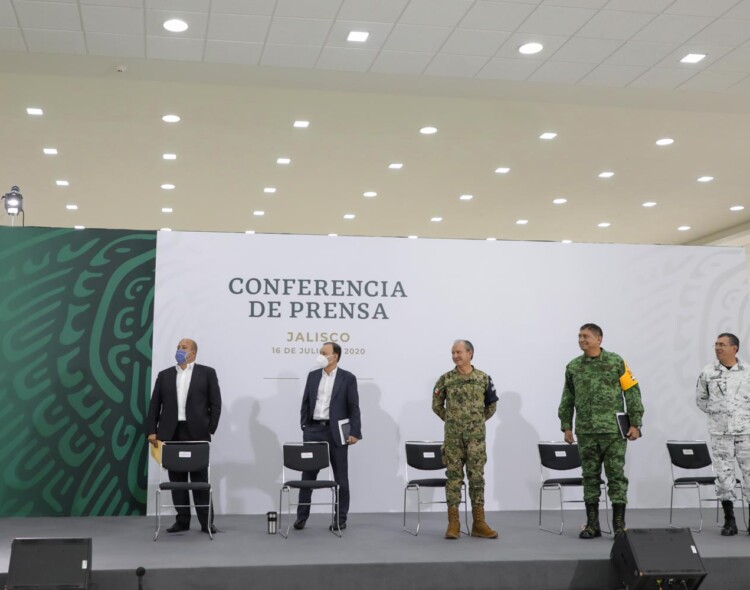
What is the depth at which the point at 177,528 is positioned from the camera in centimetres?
671

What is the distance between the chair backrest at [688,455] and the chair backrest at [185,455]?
3910 mm

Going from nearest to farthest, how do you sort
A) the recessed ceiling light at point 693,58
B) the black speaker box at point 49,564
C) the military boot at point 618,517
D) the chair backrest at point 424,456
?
1. the black speaker box at point 49,564
2. the military boot at point 618,517
3. the chair backrest at point 424,456
4. the recessed ceiling light at point 693,58

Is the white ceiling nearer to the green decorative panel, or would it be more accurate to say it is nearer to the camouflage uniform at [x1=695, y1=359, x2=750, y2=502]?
the green decorative panel

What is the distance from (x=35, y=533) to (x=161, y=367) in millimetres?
1769

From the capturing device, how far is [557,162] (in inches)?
466

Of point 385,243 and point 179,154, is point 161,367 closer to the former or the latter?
point 385,243

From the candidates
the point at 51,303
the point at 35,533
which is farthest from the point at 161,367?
the point at 35,533

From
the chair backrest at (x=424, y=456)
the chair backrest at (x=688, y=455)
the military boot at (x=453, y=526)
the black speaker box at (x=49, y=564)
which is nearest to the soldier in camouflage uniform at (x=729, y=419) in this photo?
the chair backrest at (x=688, y=455)

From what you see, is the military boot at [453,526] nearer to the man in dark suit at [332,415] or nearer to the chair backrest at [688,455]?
the man in dark suit at [332,415]

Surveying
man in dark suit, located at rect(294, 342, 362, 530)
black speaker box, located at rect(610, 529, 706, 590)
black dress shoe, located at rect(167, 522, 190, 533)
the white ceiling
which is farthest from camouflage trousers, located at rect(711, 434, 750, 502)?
black dress shoe, located at rect(167, 522, 190, 533)

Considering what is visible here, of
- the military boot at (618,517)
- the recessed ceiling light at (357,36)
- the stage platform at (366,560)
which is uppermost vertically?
the recessed ceiling light at (357,36)

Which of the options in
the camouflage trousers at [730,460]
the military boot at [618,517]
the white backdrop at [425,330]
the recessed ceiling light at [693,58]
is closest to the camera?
the military boot at [618,517]

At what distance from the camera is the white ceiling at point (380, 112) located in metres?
7.01

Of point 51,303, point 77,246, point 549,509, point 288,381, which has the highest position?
point 77,246
